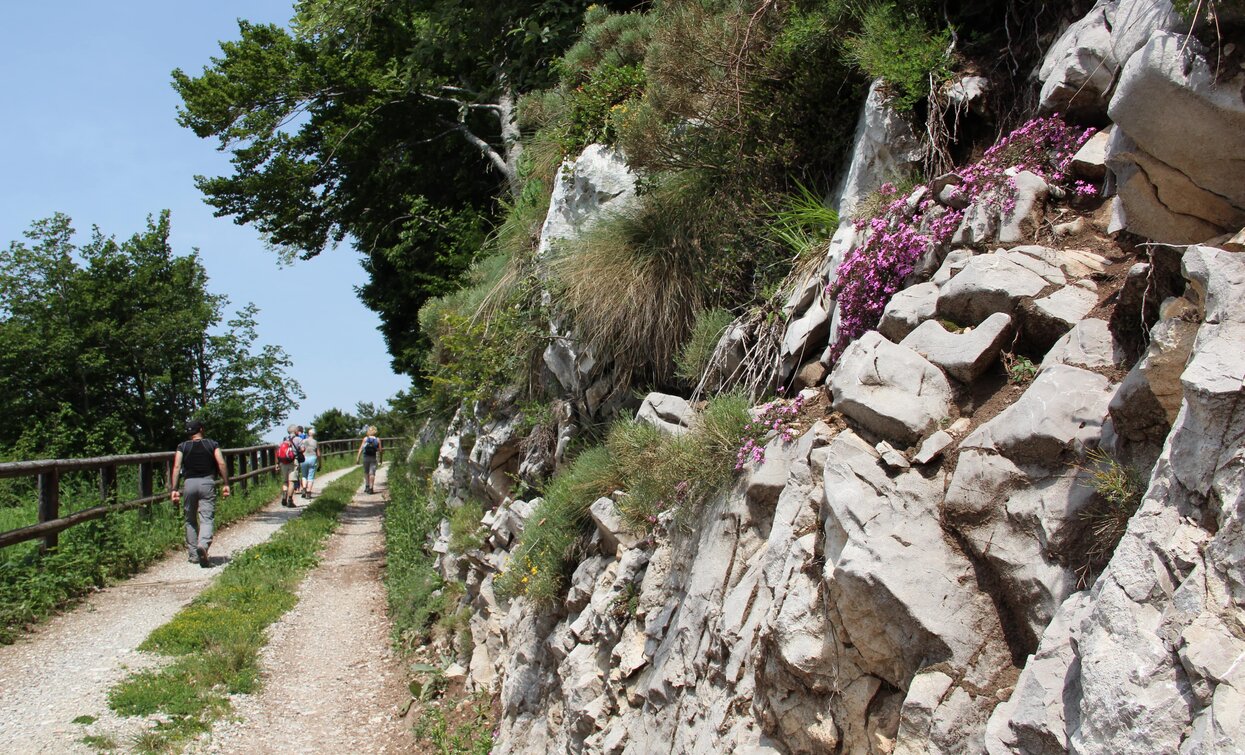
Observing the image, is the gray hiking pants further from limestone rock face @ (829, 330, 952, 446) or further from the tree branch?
limestone rock face @ (829, 330, 952, 446)

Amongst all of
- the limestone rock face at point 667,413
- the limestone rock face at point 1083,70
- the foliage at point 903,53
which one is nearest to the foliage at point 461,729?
the limestone rock face at point 667,413

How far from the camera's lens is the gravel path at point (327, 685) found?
696cm

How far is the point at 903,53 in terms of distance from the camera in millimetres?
5449

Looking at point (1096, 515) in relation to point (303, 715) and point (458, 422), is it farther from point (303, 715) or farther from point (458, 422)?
point (458, 422)

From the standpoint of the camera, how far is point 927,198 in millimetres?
4754

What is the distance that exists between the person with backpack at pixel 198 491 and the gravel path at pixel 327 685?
149 cm

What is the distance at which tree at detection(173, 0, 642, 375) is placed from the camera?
52.6 feet

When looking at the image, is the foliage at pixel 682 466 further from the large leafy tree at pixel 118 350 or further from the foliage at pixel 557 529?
the large leafy tree at pixel 118 350

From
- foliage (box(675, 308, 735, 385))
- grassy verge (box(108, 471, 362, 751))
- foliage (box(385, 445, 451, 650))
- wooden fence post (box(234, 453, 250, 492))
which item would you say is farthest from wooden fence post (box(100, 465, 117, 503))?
foliage (box(675, 308, 735, 385))

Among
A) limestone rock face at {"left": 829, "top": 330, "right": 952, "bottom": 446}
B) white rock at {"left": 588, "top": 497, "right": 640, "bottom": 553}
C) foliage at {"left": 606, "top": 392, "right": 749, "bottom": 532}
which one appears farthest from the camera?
white rock at {"left": 588, "top": 497, "right": 640, "bottom": 553}

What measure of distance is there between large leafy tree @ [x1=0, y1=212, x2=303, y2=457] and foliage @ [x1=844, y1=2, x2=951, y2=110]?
974 inches

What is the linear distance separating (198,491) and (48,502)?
2.06 m

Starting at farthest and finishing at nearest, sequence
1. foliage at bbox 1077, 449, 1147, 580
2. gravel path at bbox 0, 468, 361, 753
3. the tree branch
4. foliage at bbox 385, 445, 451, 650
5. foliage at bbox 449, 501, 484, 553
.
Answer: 1. the tree branch
2. foliage at bbox 385, 445, 451, 650
3. foliage at bbox 449, 501, 484, 553
4. gravel path at bbox 0, 468, 361, 753
5. foliage at bbox 1077, 449, 1147, 580

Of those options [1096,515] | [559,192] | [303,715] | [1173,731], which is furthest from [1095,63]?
[303,715]
